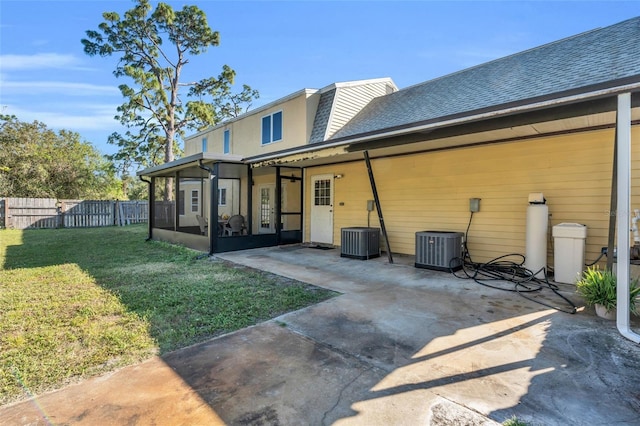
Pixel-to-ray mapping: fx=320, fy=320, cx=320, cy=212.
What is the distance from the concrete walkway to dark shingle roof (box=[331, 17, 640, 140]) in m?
2.92

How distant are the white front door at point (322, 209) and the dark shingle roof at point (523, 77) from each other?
5.07 feet

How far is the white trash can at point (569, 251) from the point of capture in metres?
4.97

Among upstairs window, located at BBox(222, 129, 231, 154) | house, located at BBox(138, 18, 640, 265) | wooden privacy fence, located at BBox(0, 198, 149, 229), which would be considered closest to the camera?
house, located at BBox(138, 18, 640, 265)

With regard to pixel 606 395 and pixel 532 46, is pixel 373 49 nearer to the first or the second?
pixel 532 46

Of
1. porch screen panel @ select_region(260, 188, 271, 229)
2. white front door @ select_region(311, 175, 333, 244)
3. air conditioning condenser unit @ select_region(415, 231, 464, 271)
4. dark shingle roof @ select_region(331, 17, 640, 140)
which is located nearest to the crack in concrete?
dark shingle roof @ select_region(331, 17, 640, 140)

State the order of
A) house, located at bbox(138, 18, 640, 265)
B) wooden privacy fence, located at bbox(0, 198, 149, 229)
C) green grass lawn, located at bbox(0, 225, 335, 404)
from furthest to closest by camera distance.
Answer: wooden privacy fence, located at bbox(0, 198, 149, 229) → house, located at bbox(138, 18, 640, 265) → green grass lawn, located at bbox(0, 225, 335, 404)

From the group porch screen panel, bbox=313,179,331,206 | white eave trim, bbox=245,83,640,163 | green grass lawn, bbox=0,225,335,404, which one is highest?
white eave trim, bbox=245,83,640,163

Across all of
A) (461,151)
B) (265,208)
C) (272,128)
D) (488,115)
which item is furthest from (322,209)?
(488,115)

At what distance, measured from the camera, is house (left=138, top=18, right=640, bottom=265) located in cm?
473

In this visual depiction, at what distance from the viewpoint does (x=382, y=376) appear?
2.41m

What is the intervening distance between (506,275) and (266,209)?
328 inches

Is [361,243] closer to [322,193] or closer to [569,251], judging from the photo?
[322,193]

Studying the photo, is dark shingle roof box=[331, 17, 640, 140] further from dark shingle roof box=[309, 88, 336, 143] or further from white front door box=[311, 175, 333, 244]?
white front door box=[311, 175, 333, 244]

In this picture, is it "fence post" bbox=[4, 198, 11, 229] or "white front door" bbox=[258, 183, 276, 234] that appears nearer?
"white front door" bbox=[258, 183, 276, 234]
